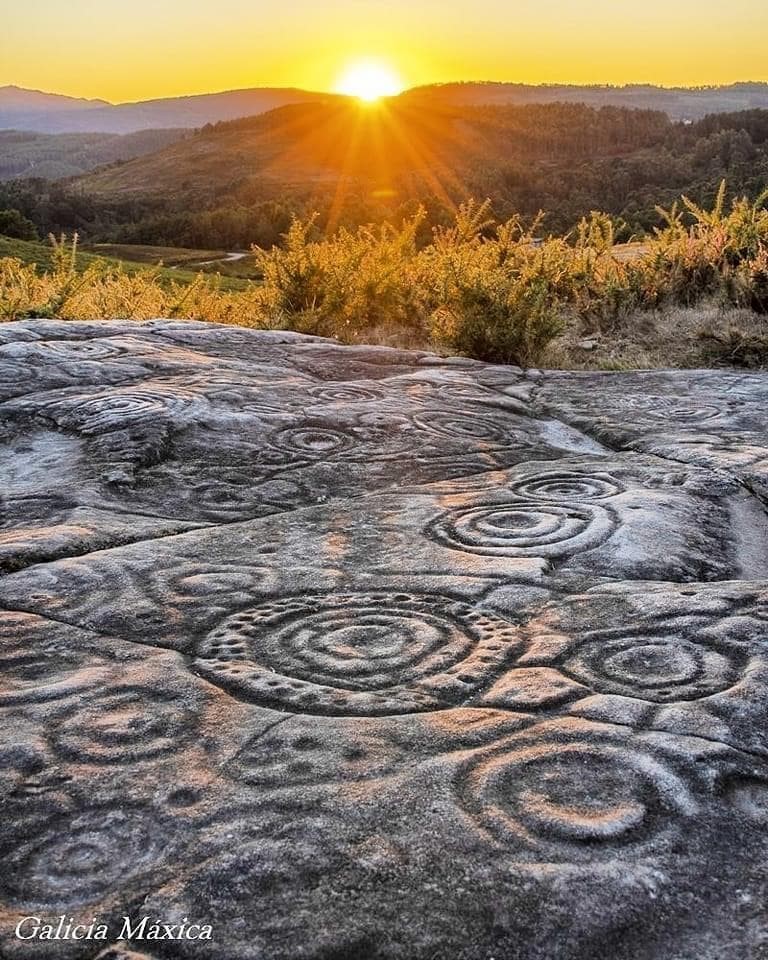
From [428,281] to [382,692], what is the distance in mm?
6462

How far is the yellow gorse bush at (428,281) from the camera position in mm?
7371

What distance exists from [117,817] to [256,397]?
2.69m

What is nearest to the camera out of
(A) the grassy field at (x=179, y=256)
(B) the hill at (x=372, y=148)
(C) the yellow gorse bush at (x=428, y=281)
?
(C) the yellow gorse bush at (x=428, y=281)

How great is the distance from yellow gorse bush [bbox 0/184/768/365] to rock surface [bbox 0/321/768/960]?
146 inches

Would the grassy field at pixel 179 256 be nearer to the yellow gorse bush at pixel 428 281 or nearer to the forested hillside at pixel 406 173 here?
the forested hillside at pixel 406 173

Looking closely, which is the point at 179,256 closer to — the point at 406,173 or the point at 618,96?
the point at 406,173

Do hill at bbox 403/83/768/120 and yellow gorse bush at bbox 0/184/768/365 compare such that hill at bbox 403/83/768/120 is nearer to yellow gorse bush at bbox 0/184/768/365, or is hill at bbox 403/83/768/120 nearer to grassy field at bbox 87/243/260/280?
grassy field at bbox 87/243/260/280

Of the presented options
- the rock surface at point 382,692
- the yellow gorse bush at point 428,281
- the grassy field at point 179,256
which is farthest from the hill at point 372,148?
the rock surface at point 382,692

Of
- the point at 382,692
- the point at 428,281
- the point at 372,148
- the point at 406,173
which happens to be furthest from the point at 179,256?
the point at 372,148

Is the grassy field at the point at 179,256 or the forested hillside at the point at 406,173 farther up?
the forested hillside at the point at 406,173

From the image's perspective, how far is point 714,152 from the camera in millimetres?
51312

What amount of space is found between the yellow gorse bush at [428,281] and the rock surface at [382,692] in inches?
146

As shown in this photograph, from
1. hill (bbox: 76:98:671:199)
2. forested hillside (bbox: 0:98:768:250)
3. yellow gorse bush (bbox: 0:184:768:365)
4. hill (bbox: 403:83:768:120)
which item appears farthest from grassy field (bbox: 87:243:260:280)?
hill (bbox: 403:83:768:120)

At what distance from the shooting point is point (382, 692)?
5.54 ft
